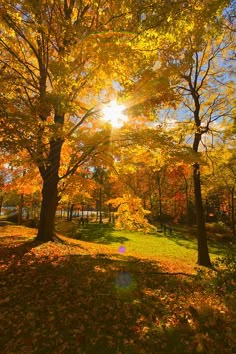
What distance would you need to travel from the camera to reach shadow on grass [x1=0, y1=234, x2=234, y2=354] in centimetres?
438

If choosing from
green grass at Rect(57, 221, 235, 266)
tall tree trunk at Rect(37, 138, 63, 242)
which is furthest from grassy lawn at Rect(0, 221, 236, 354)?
green grass at Rect(57, 221, 235, 266)

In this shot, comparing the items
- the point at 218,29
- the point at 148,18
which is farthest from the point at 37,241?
the point at 218,29

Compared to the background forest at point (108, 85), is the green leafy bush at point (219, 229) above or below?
→ below

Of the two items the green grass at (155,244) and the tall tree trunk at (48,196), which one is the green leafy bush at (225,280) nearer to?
the tall tree trunk at (48,196)

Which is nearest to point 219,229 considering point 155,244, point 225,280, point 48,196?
point 155,244

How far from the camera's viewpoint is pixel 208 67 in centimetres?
1260

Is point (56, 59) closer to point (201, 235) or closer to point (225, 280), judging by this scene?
point (225, 280)

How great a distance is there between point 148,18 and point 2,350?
23.4 ft

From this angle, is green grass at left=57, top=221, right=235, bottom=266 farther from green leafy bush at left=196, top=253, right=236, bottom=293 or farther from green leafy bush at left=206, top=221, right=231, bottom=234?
green leafy bush at left=196, top=253, right=236, bottom=293

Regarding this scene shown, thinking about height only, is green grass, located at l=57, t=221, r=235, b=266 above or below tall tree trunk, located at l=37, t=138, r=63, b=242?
below

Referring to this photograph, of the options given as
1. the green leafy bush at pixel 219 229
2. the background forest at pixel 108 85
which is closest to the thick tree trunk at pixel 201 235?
the background forest at pixel 108 85

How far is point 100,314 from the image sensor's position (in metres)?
5.23

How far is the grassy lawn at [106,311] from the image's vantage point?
4.39 meters

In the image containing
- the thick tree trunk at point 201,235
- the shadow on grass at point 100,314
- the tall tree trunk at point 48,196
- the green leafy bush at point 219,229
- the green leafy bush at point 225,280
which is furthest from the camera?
the green leafy bush at point 219,229
